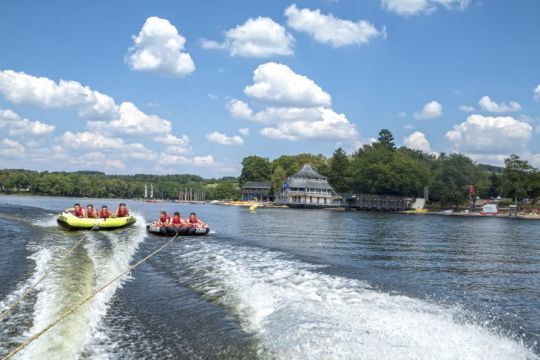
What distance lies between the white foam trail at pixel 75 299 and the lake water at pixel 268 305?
39mm

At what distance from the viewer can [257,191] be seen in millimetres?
143875

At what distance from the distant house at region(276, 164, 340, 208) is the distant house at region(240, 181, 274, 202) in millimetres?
20721

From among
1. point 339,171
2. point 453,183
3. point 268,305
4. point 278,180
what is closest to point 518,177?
point 453,183

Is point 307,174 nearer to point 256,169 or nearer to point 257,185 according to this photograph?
point 257,185

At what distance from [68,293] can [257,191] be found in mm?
131176

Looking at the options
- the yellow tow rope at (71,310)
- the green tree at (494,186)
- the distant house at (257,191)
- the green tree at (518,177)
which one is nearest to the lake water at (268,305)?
the yellow tow rope at (71,310)

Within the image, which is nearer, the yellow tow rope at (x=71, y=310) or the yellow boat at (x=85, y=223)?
the yellow tow rope at (x=71, y=310)

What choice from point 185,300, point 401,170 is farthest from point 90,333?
point 401,170

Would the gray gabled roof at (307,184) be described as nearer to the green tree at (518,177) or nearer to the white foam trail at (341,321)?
the green tree at (518,177)

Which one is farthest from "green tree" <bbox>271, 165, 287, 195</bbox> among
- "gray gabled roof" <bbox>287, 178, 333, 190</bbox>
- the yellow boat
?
the yellow boat

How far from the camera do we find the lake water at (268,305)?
902cm

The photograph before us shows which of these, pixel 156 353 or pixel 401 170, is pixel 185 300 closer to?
pixel 156 353

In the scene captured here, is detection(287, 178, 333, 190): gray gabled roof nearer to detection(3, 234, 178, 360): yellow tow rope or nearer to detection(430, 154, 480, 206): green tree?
detection(430, 154, 480, 206): green tree

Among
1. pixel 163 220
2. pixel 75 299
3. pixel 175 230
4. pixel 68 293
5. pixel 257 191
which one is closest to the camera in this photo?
pixel 75 299
